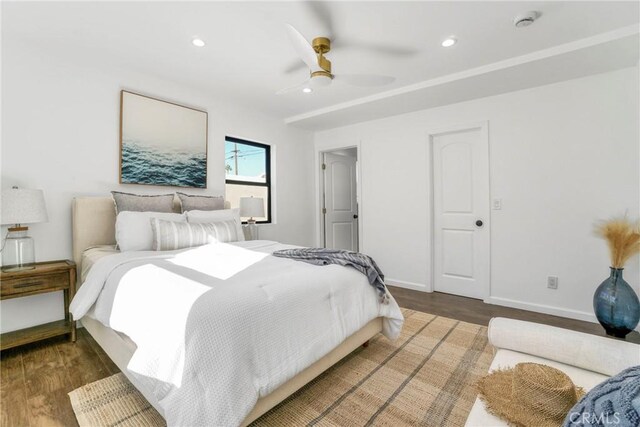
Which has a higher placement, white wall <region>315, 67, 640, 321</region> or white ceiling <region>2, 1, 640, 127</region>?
white ceiling <region>2, 1, 640, 127</region>

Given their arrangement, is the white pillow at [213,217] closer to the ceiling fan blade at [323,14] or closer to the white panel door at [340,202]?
the ceiling fan blade at [323,14]

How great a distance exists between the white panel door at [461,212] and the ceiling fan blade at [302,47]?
2.24m

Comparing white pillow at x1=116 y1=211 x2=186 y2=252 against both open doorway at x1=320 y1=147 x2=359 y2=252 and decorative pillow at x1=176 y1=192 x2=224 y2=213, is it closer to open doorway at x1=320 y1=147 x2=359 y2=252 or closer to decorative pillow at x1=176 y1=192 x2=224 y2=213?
decorative pillow at x1=176 y1=192 x2=224 y2=213

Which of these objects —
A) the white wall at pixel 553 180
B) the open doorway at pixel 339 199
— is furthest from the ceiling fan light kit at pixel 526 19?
the open doorway at pixel 339 199

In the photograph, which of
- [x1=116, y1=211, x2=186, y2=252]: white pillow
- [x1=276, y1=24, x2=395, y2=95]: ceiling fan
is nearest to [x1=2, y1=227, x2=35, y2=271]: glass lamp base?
[x1=116, y1=211, x2=186, y2=252]: white pillow

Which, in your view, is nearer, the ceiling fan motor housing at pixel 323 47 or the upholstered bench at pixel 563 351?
the upholstered bench at pixel 563 351

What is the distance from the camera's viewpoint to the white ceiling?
1.95 metres

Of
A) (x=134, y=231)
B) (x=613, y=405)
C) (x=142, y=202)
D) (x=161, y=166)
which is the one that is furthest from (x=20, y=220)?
(x=613, y=405)

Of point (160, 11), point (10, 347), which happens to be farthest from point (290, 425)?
point (160, 11)

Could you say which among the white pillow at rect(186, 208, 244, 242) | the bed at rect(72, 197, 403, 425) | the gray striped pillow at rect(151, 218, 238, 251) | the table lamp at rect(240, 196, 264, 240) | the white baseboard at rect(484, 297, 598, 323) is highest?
the table lamp at rect(240, 196, 264, 240)

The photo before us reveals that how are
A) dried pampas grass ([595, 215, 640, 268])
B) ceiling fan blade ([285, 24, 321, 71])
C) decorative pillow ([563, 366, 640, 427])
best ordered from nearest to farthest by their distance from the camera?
1. decorative pillow ([563, 366, 640, 427])
2. ceiling fan blade ([285, 24, 321, 71])
3. dried pampas grass ([595, 215, 640, 268])

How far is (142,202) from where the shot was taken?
2684mm

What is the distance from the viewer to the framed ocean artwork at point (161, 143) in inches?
111

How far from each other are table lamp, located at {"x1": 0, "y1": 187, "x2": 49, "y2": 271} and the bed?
0.97ft
